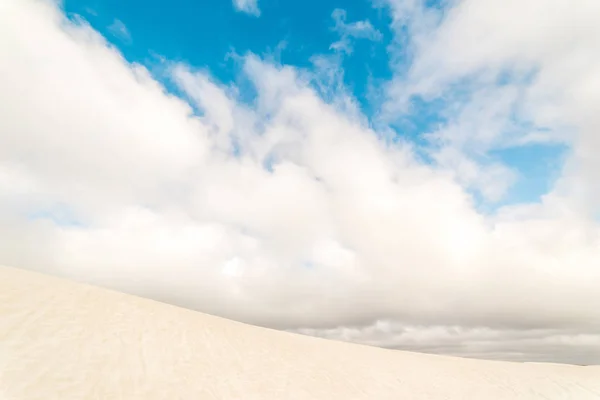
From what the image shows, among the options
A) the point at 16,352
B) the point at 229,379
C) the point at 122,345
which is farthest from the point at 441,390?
the point at 16,352

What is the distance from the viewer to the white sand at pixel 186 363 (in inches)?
443

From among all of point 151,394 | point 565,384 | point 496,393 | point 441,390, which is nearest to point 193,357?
point 151,394

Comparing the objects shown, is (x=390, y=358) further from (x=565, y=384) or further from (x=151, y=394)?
(x=151, y=394)

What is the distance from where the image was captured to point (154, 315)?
58.2 ft

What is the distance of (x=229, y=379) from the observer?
45.4 ft

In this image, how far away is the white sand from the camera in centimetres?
1125

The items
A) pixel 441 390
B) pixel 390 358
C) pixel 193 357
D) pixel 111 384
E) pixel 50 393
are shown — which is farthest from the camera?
pixel 390 358

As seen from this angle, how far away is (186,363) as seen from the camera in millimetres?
14078

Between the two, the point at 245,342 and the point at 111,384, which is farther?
the point at 245,342

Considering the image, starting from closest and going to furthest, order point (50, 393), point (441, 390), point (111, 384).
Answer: point (50, 393) → point (111, 384) → point (441, 390)

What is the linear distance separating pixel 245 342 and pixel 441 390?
367 inches

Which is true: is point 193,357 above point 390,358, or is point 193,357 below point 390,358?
below

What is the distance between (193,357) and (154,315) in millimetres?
4029

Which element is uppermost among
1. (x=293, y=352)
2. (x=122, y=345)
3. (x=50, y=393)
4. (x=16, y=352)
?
(x=293, y=352)
